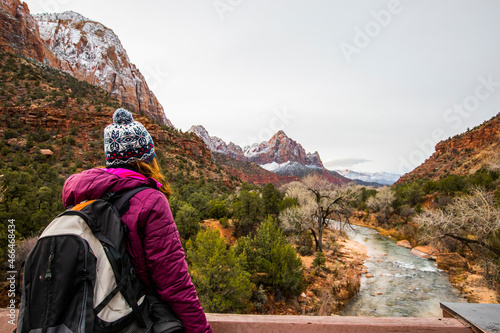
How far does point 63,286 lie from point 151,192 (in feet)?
1.63

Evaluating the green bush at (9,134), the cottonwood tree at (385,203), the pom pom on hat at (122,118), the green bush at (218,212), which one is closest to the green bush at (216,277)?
the pom pom on hat at (122,118)

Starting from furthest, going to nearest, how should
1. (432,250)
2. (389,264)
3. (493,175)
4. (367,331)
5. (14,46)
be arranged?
1. (14,46)
2. (493,175)
3. (432,250)
4. (389,264)
5. (367,331)

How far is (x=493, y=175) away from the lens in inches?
731

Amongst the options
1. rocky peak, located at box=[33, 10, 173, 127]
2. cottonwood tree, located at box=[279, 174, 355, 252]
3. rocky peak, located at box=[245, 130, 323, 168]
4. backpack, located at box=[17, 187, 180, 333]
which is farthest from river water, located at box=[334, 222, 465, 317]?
rocky peak, located at box=[245, 130, 323, 168]

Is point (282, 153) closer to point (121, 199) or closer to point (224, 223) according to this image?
point (224, 223)

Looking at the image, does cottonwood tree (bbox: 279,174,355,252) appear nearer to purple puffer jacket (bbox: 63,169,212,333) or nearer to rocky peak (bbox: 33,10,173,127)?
purple puffer jacket (bbox: 63,169,212,333)

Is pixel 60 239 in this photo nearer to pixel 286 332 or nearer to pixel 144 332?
pixel 144 332

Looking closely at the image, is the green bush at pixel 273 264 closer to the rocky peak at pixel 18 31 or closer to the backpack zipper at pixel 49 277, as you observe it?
the backpack zipper at pixel 49 277

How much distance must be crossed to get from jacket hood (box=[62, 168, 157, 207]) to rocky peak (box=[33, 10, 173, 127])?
67.2 m

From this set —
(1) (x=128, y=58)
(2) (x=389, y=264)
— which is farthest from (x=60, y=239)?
(1) (x=128, y=58)

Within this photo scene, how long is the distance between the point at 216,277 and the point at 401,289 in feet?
31.0

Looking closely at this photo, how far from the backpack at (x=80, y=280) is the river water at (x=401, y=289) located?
941 centimetres

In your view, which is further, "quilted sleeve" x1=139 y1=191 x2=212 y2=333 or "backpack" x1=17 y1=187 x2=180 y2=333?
"quilted sleeve" x1=139 y1=191 x2=212 y2=333

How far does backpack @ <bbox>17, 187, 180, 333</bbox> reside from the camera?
2.59 feet
